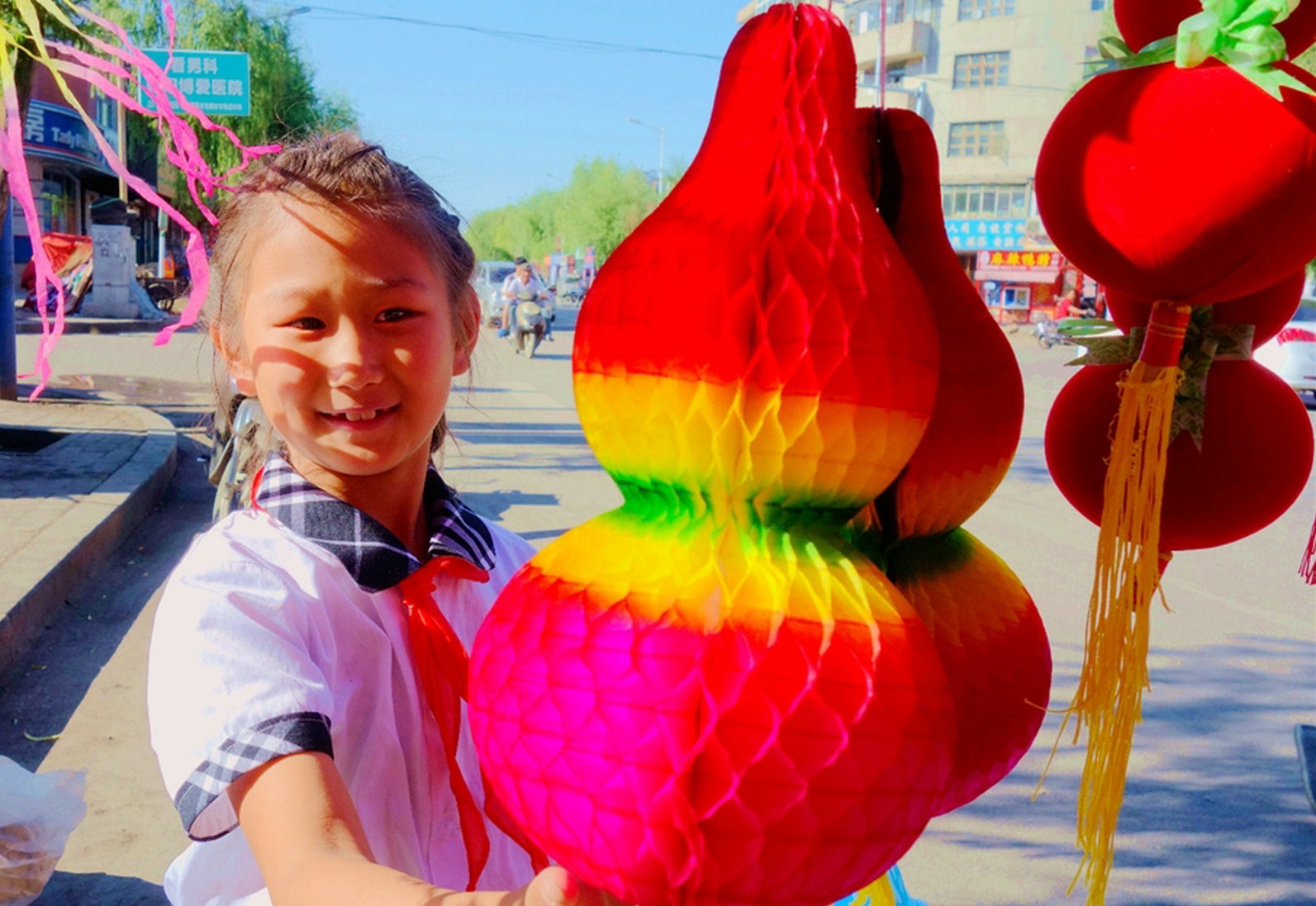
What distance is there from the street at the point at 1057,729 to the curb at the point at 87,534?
6cm

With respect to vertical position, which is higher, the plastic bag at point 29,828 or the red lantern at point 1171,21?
the red lantern at point 1171,21

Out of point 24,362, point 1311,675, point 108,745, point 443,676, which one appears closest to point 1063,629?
point 1311,675

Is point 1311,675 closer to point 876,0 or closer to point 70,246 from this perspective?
point 876,0

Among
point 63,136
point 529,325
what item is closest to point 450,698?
point 529,325

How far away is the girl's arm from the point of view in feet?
2.35

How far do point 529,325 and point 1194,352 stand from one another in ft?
48.0

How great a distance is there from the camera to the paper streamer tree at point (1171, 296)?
696mm

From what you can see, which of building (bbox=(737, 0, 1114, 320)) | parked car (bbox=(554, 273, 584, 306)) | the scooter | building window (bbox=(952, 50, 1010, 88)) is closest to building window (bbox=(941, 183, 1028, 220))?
building (bbox=(737, 0, 1114, 320))

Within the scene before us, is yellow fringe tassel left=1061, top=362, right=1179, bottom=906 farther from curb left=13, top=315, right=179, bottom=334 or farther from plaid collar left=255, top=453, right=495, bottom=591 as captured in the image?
curb left=13, top=315, right=179, bottom=334

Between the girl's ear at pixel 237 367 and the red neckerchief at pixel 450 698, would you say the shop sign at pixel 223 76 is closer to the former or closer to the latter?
the girl's ear at pixel 237 367

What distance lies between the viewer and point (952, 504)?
2.53ft

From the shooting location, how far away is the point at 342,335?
976mm

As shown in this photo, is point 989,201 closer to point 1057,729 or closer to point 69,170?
point 69,170

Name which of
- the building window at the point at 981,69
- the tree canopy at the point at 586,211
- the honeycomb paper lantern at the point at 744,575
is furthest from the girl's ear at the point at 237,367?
the tree canopy at the point at 586,211
